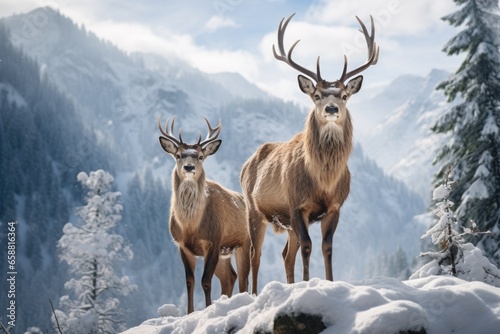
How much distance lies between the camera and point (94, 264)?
2042cm

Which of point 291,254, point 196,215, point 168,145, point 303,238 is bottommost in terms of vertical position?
point 291,254

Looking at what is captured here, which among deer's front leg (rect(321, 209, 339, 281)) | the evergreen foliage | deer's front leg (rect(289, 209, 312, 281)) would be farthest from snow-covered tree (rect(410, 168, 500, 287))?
the evergreen foliage

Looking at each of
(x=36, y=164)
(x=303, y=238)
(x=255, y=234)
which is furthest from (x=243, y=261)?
(x=36, y=164)

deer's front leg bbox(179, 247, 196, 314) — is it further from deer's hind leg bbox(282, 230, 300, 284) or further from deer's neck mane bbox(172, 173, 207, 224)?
deer's hind leg bbox(282, 230, 300, 284)

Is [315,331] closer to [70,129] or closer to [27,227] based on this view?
[27,227]

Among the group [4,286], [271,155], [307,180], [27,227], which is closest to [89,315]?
[271,155]

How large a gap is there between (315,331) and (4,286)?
252 feet

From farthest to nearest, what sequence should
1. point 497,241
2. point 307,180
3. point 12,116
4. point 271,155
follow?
point 12,116 < point 497,241 < point 271,155 < point 307,180

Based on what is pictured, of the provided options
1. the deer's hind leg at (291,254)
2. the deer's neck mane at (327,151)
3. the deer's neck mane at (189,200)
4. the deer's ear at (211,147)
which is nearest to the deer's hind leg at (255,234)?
the deer's hind leg at (291,254)

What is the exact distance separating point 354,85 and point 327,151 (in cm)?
114

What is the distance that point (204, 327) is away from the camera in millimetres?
5617

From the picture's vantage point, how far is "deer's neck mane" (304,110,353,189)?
7289 millimetres

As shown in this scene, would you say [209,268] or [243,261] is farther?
[243,261]

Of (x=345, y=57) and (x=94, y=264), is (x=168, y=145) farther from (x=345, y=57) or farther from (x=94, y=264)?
(x=94, y=264)
